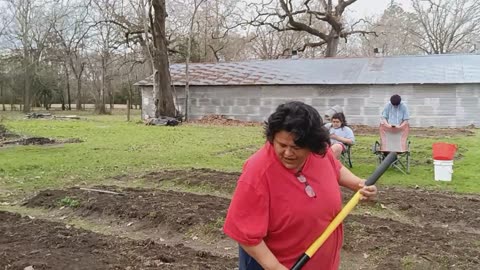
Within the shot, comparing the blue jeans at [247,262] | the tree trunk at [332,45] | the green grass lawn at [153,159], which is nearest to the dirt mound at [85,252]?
the blue jeans at [247,262]

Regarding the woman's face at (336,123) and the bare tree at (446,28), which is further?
the bare tree at (446,28)

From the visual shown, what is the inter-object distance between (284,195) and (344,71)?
22649 mm

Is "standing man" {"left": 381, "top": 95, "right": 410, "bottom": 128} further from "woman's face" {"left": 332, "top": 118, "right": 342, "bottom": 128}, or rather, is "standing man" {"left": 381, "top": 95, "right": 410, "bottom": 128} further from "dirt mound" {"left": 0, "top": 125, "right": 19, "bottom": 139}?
"dirt mound" {"left": 0, "top": 125, "right": 19, "bottom": 139}

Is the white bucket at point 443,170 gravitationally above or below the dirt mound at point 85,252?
above

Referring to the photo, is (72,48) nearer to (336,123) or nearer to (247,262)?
(336,123)

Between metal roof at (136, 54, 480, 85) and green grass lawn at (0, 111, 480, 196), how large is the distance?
5.24 metres

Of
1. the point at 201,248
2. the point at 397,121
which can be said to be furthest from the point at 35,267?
the point at 397,121

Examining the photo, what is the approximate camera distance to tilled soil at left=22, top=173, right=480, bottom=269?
467 centimetres

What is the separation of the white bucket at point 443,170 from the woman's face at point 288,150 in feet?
23.7

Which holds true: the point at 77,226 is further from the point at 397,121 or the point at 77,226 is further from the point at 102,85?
the point at 102,85

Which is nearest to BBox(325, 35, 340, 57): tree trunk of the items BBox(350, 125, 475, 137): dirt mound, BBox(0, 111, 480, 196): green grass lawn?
BBox(350, 125, 475, 137): dirt mound

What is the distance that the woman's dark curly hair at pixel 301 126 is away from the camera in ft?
7.08

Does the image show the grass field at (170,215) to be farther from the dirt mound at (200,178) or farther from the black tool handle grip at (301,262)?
the black tool handle grip at (301,262)

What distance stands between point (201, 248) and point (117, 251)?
0.85 m
